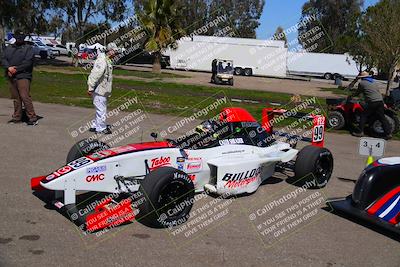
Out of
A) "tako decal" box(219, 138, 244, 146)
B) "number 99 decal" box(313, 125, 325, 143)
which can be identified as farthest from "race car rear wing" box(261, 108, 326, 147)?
"tako decal" box(219, 138, 244, 146)

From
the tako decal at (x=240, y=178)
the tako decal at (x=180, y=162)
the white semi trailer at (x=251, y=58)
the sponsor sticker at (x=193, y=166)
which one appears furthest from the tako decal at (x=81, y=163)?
the white semi trailer at (x=251, y=58)

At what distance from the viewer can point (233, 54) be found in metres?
48.5

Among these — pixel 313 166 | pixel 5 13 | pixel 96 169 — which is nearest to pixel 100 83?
pixel 96 169

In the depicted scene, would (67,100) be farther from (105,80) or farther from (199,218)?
(199,218)

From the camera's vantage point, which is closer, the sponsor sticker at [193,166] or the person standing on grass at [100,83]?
the sponsor sticker at [193,166]

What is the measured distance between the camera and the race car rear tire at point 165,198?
521cm

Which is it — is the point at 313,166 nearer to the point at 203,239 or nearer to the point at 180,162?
the point at 180,162

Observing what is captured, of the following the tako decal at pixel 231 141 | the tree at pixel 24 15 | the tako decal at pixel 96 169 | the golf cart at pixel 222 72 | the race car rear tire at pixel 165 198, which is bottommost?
the golf cart at pixel 222 72

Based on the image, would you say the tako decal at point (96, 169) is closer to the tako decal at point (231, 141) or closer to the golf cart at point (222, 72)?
the tako decal at point (231, 141)

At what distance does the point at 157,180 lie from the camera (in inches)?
206

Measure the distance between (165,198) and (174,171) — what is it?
0.34m

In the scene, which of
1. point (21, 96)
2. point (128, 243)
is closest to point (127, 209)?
point (128, 243)

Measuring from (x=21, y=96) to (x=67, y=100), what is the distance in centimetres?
524

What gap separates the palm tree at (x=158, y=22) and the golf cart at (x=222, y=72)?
5822 millimetres
